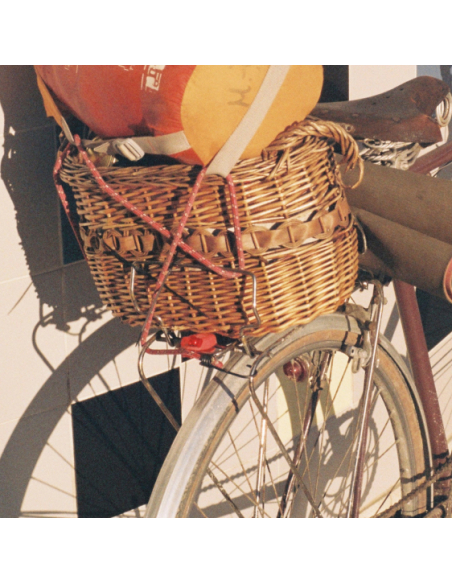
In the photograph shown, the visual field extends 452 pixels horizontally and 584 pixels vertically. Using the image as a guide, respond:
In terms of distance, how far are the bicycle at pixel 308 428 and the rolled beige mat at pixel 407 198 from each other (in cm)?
15

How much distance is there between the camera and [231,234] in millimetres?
973

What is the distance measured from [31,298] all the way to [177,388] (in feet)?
1.36

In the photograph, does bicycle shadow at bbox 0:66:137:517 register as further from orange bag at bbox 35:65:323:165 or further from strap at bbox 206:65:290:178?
strap at bbox 206:65:290:178

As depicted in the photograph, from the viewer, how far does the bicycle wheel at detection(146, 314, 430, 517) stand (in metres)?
1.10

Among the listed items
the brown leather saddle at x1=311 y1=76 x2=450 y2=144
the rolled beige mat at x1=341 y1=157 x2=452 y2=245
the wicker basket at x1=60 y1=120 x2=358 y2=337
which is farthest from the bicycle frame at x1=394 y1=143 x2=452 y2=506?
the wicker basket at x1=60 y1=120 x2=358 y2=337

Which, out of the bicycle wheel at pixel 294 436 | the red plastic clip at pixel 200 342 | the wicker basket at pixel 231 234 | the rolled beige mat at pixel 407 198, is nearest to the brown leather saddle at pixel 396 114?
the rolled beige mat at pixel 407 198

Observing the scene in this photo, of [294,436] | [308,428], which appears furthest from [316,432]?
[308,428]

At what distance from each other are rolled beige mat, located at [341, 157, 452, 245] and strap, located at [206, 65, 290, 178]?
0.94 feet

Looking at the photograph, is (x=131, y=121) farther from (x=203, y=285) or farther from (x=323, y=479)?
(x=323, y=479)

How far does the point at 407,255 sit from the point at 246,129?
1.25 feet

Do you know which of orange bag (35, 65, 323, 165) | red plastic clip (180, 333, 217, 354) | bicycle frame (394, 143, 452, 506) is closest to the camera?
orange bag (35, 65, 323, 165)

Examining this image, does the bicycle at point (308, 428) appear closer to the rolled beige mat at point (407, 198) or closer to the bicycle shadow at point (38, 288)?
the rolled beige mat at point (407, 198)

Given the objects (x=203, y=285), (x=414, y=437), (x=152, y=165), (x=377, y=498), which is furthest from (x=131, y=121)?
(x=377, y=498)
